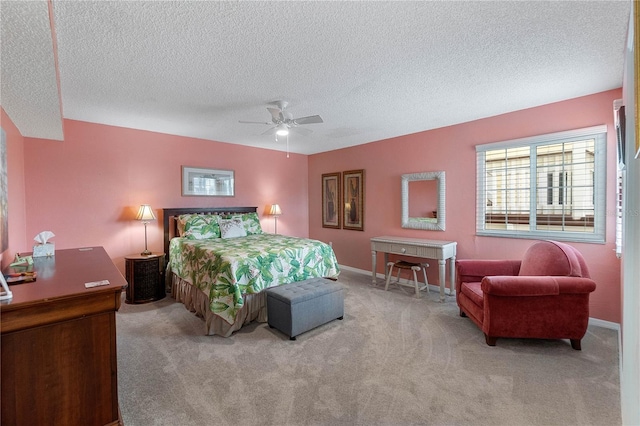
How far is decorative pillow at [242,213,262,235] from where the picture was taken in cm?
505

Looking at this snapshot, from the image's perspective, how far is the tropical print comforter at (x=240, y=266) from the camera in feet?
9.78

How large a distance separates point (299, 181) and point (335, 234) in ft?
4.97

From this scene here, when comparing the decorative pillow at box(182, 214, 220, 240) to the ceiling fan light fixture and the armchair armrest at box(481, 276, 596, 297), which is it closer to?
the ceiling fan light fixture

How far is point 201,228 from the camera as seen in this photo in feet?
14.8

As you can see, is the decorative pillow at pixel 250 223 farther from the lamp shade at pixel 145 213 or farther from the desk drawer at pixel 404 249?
the desk drawer at pixel 404 249

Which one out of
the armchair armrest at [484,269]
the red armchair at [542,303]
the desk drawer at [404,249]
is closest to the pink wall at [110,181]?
the desk drawer at [404,249]

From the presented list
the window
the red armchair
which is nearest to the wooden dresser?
the red armchair

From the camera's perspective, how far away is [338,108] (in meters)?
3.58

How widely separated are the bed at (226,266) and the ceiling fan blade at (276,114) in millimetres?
1549

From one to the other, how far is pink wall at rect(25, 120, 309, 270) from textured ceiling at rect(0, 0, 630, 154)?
1.42 feet

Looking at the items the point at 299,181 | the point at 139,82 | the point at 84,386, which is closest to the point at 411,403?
the point at 84,386

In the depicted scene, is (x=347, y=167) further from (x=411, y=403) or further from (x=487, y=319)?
Result: (x=411, y=403)

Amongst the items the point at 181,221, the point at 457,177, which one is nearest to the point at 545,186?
the point at 457,177

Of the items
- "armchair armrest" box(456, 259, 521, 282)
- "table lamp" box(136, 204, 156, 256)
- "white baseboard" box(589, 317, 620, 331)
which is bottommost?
"white baseboard" box(589, 317, 620, 331)
